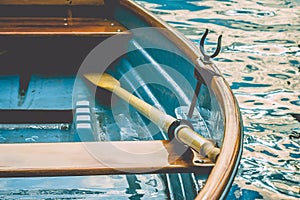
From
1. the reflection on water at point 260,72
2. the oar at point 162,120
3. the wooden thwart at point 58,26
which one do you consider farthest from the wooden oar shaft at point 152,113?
the reflection on water at point 260,72

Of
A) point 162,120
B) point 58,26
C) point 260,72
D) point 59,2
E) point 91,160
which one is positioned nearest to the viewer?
point 91,160

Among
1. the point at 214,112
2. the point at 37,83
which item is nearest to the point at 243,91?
the point at 37,83

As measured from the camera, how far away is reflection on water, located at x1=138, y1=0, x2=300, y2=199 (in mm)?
3391

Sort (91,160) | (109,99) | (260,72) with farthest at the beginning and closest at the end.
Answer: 1. (260,72)
2. (109,99)
3. (91,160)

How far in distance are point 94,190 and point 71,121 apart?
708mm

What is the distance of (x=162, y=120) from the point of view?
2.28m

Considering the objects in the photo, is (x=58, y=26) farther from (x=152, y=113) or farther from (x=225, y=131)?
(x=225, y=131)

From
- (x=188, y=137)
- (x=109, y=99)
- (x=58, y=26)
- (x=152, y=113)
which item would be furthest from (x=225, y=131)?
(x=58, y=26)

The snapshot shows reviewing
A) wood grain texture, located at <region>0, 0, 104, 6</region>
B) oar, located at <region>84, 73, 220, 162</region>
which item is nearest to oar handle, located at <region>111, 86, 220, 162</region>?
oar, located at <region>84, 73, 220, 162</region>

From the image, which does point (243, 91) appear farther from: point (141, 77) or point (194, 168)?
point (194, 168)

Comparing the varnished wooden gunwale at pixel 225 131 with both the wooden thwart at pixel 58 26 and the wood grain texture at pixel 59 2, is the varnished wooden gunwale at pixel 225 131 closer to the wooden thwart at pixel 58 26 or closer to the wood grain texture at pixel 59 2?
the wooden thwart at pixel 58 26

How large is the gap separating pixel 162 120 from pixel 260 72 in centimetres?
280

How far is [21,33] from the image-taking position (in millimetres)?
3301

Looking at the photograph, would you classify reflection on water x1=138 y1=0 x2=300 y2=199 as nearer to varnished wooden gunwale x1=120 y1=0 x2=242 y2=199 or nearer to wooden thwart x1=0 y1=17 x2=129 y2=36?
varnished wooden gunwale x1=120 y1=0 x2=242 y2=199
